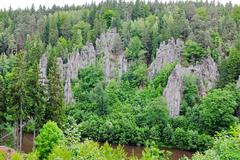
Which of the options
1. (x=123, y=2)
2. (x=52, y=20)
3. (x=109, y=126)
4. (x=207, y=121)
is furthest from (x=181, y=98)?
(x=123, y=2)

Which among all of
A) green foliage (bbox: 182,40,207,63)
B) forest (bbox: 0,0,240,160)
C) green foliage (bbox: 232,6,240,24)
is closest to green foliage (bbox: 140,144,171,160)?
forest (bbox: 0,0,240,160)

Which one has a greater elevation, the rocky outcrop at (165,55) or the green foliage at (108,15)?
the green foliage at (108,15)

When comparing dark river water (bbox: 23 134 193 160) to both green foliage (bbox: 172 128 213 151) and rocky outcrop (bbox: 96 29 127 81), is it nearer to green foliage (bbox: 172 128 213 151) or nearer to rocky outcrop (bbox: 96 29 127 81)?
green foliage (bbox: 172 128 213 151)

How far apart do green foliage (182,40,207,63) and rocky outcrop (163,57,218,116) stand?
1342 millimetres

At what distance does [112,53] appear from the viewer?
76188 mm

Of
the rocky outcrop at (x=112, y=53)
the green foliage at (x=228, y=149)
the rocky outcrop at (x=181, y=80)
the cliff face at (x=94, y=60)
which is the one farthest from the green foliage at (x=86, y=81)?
the green foliage at (x=228, y=149)

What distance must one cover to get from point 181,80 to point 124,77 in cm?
1070

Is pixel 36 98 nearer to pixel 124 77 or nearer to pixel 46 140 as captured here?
pixel 46 140

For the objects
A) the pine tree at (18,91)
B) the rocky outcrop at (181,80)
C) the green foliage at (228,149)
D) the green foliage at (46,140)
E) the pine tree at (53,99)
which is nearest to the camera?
the green foliage at (228,149)

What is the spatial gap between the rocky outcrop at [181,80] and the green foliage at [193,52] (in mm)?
1342

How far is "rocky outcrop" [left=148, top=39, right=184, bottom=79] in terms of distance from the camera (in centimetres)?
6829

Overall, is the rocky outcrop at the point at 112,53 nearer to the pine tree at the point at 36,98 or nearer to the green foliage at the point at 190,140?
the green foliage at the point at 190,140

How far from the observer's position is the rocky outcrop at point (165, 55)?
68.3 metres

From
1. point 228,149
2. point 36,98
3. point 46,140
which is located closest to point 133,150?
point 36,98
